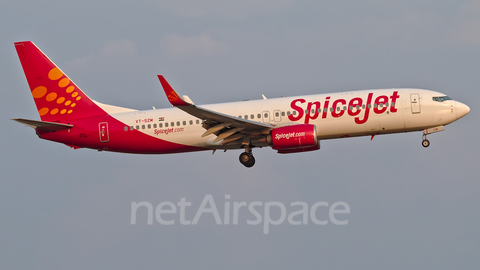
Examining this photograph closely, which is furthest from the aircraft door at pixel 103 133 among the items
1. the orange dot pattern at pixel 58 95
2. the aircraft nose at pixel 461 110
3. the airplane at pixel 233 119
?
the aircraft nose at pixel 461 110

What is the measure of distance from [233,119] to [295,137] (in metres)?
4.24

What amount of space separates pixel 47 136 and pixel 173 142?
9.16 m

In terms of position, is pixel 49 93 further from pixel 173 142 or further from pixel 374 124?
pixel 374 124

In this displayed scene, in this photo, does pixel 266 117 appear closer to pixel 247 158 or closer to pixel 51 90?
pixel 247 158

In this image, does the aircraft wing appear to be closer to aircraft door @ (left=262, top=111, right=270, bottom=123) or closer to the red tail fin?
aircraft door @ (left=262, top=111, right=270, bottom=123)

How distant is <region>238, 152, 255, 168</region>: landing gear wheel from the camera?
41.1 meters

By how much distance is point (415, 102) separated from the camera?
3962cm

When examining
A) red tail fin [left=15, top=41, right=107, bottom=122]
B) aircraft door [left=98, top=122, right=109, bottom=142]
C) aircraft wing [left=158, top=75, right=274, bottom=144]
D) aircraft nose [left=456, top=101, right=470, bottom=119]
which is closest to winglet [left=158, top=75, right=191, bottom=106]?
aircraft wing [left=158, top=75, right=274, bottom=144]

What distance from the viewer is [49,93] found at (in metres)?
43.9

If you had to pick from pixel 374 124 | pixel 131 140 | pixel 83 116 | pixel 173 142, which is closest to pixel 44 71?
pixel 83 116

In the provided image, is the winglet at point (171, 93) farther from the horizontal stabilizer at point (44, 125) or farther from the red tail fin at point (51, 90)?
the horizontal stabilizer at point (44, 125)

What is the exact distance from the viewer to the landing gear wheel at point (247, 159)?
4106cm

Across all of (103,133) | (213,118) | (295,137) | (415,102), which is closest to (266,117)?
(295,137)

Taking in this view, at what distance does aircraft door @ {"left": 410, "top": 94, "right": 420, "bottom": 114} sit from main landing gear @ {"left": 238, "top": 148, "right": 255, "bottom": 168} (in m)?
11.5
